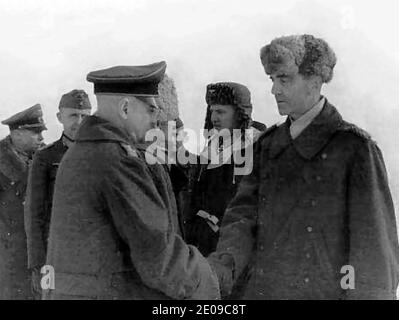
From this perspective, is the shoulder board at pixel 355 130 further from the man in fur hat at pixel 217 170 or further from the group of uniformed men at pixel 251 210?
the man in fur hat at pixel 217 170

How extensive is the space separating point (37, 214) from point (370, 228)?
3.41m

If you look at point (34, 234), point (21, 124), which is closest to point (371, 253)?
point (34, 234)

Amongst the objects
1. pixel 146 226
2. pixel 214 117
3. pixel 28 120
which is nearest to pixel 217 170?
pixel 214 117

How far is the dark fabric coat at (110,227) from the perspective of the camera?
3.39 m

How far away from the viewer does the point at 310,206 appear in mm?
3955

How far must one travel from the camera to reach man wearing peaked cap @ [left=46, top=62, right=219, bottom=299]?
3391mm

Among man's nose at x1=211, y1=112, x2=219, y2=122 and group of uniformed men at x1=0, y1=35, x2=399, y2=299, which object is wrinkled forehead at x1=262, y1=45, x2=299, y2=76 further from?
man's nose at x1=211, y1=112, x2=219, y2=122

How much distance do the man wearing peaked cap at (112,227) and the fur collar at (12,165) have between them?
4.00 meters

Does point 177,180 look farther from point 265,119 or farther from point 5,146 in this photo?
point 265,119

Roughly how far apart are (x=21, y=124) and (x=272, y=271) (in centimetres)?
441

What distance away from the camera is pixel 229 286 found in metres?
4.12

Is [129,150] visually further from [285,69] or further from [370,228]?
[370,228]

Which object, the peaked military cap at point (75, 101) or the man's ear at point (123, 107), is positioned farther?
the peaked military cap at point (75, 101)

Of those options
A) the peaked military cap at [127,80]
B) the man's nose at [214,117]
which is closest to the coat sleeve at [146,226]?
the peaked military cap at [127,80]
